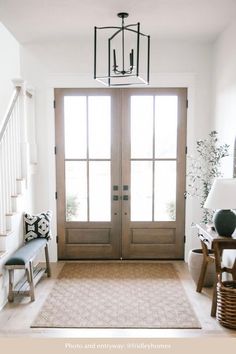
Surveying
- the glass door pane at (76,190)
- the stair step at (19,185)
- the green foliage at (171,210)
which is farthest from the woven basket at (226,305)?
the stair step at (19,185)

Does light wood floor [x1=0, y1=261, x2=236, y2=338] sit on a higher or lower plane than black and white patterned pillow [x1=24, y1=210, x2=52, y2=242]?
lower

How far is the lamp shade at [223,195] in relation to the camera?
2.90m

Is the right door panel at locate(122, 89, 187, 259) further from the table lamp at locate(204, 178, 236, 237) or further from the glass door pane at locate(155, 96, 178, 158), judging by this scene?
the table lamp at locate(204, 178, 236, 237)

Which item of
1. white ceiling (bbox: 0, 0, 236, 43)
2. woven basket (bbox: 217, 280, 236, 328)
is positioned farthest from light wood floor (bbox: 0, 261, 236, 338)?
white ceiling (bbox: 0, 0, 236, 43)

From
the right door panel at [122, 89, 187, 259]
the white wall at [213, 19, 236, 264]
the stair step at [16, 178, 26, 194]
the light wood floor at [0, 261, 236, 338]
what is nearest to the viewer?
the light wood floor at [0, 261, 236, 338]

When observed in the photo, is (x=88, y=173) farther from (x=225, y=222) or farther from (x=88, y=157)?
(x=225, y=222)

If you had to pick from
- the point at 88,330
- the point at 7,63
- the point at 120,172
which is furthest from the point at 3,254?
the point at 7,63

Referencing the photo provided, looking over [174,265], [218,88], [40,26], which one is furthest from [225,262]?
[40,26]

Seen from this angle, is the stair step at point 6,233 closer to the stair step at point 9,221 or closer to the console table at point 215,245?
the stair step at point 9,221

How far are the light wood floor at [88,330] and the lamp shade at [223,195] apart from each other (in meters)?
1.04

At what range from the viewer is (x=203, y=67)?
4543mm

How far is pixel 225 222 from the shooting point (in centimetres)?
302

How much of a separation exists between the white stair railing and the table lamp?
2121 mm

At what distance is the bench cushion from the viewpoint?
10.7 ft
